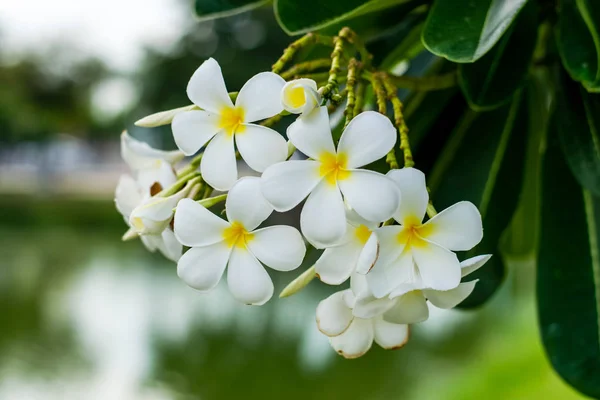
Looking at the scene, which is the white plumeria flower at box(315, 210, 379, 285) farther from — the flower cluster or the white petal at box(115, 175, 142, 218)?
the white petal at box(115, 175, 142, 218)

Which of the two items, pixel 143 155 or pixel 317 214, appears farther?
pixel 143 155

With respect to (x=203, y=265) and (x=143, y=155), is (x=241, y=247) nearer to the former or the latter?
(x=203, y=265)

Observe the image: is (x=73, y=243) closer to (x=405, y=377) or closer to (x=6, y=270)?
(x=6, y=270)

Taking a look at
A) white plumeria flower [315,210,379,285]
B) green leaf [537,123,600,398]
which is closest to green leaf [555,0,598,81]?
green leaf [537,123,600,398]

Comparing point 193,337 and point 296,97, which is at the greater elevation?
point 296,97

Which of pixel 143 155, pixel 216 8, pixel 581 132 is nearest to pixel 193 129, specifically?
pixel 143 155

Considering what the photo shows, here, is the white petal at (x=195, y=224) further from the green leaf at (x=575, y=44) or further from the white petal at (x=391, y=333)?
the green leaf at (x=575, y=44)

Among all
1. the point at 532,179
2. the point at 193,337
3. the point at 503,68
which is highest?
the point at 503,68

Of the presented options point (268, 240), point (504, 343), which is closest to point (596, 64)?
point (268, 240)
